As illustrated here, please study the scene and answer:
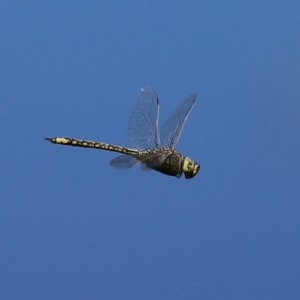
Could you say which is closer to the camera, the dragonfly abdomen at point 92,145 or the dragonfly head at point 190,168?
the dragonfly abdomen at point 92,145

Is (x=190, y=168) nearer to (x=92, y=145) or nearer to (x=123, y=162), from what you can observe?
(x=123, y=162)

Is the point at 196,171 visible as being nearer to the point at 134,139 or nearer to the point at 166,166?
the point at 166,166

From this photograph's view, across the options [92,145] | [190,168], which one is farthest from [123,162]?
[190,168]

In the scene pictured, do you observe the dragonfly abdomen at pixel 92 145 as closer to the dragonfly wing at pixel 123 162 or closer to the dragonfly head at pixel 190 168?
the dragonfly wing at pixel 123 162

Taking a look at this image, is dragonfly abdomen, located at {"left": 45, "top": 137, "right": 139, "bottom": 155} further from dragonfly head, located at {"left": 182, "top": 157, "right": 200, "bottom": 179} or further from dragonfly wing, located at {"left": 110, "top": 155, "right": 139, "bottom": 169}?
dragonfly head, located at {"left": 182, "top": 157, "right": 200, "bottom": 179}
